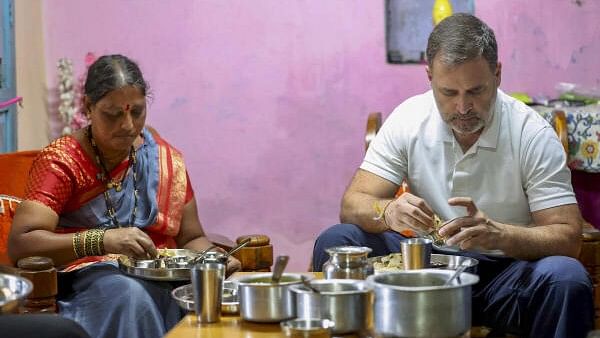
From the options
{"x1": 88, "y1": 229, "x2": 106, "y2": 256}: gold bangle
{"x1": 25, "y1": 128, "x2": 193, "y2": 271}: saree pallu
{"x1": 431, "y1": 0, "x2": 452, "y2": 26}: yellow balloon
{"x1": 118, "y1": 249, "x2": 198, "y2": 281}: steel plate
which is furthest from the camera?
{"x1": 431, "y1": 0, "x2": 452, "y2": 26}: yellow balloon

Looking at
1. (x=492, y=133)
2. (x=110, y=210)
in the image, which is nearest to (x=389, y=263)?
(x=492, y=133)

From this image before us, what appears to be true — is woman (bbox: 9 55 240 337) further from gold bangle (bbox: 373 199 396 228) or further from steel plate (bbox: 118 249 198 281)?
gold bangle (bbox: 373 199 396 228)

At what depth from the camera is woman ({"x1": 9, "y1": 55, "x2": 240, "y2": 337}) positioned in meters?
2.71

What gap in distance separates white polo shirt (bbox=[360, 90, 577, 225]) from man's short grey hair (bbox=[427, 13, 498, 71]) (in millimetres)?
211

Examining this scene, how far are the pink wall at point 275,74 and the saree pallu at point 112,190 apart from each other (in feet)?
3.55

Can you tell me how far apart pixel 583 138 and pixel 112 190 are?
5.90 ft

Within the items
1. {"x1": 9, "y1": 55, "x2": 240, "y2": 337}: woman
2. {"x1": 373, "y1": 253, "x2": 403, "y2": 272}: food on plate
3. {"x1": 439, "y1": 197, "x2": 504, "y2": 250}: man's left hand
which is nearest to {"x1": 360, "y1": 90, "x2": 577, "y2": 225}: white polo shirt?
{"x1": 439, "y1": 197, "x2": 504, "y2": 250}: man's left hand

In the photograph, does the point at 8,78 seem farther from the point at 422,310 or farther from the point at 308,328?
the point at 422,310

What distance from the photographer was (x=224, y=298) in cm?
230

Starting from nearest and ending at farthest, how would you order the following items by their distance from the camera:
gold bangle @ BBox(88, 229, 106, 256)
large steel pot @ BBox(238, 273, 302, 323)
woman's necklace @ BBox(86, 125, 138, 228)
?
1. large steel pot @ BBox(238, 273, 302, 323)
2. gold bangle @ BBox(88, 229, 106, 256)
3. woman's necklace @ BBox(86, 125, 138, 228)

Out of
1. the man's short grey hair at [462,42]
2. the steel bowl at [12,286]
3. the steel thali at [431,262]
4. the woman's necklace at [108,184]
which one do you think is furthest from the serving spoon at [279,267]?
the woman's necklace at [108,184]

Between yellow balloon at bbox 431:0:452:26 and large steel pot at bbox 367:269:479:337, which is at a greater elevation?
yellow balloon at bbox 431:0:452:26

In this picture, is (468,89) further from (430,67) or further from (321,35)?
(321,35)

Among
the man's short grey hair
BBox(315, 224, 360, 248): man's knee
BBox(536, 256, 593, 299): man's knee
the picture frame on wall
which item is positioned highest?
the picture frame on wall
